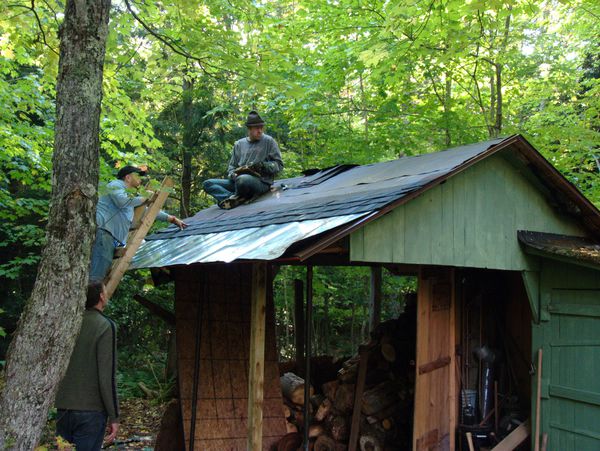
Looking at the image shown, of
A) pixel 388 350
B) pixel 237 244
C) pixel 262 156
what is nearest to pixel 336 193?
pixel 237 244

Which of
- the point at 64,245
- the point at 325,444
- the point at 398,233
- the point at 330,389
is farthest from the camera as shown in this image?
the point at 330,389

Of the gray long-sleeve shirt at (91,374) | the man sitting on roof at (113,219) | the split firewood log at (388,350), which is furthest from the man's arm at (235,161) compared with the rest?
the gray long-sleeve shirt at (91,374)

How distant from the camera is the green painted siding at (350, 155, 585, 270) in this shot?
5055 mm

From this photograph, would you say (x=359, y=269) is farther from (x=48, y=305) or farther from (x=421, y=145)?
(x=48, y=305)

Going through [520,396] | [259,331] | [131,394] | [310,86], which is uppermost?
[310,86]

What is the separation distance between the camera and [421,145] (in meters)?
12.2

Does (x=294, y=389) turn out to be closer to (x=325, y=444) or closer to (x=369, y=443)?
(x=325, y=444)

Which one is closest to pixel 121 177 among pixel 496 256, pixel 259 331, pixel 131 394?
pixel 259 331

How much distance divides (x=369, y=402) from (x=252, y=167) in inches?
150

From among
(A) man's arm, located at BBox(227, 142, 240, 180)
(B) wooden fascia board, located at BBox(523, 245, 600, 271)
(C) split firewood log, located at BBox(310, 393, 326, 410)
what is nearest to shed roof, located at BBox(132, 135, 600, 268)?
(A) man's arm, located at BBox(227, 142, 240, 180)

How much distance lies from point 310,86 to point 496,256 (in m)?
7.11

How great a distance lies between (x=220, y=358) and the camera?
23.7 feet

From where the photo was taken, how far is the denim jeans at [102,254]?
5738 millimetres

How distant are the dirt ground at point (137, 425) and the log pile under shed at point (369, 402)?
2.56 metres
